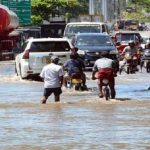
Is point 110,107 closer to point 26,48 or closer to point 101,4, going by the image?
point 26,48

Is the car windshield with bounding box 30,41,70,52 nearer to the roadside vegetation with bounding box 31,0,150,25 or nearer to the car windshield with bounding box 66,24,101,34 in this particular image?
the car windshield with bounding box 66,24,101,34

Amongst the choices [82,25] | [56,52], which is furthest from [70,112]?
[82,25]

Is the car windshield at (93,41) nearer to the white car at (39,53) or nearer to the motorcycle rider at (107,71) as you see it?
the white car at (39,53)

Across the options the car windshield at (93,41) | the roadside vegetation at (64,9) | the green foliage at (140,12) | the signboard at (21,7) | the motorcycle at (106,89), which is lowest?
the green foliage at (140,12)

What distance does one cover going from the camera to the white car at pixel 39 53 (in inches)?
1201

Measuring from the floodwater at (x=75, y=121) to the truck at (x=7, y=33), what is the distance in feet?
78.9

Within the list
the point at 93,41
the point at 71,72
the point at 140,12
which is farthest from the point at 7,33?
the point at 140,12

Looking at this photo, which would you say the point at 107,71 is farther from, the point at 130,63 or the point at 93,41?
the point at 93,41

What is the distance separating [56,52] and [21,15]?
36.5m

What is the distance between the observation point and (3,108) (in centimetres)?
2045

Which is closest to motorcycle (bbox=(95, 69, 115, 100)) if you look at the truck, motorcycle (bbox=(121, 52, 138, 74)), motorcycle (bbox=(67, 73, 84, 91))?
motorcycle (bbox=(67, 73, 84, 91))

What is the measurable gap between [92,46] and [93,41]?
0.53 m

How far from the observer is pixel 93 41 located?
3828 centimetres

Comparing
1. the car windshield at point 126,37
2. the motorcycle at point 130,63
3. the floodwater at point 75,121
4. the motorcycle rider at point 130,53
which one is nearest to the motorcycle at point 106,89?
the floodwater at point 75,121
